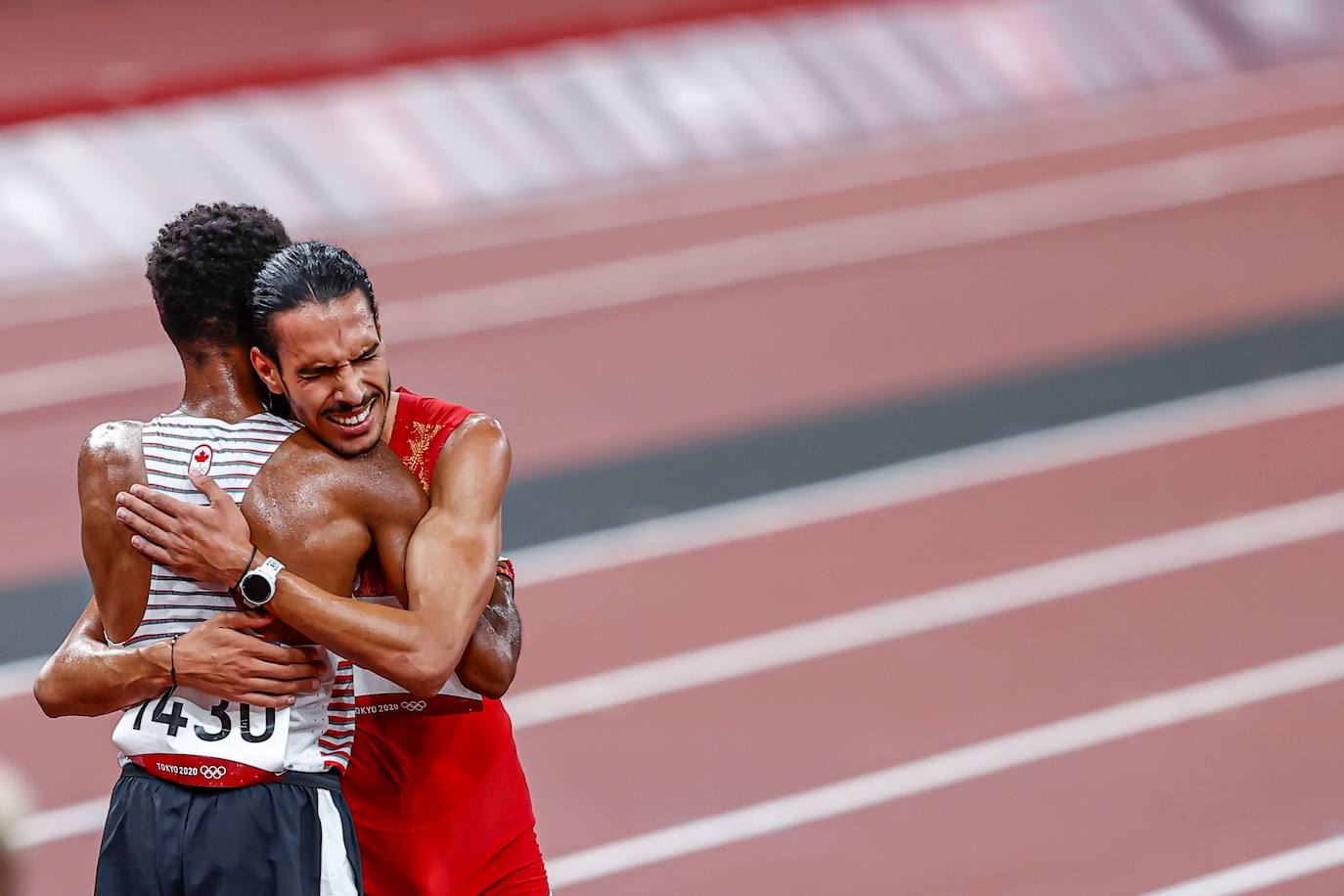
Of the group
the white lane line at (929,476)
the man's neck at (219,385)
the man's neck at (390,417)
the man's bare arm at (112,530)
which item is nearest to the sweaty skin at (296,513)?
the man's bare arm at (112,530)

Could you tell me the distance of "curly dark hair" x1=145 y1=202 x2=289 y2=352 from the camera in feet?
9.85

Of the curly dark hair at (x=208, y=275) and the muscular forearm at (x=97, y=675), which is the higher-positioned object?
the curly dark hair at (x=208, y=275)

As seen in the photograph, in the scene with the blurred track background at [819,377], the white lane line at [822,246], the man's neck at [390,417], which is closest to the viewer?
the man's neck at [390,417]

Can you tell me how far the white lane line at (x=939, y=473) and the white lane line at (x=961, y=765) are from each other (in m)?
1.82

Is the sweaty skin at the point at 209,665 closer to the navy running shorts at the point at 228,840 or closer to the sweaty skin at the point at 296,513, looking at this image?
the sweaty skin at the point at 296,513

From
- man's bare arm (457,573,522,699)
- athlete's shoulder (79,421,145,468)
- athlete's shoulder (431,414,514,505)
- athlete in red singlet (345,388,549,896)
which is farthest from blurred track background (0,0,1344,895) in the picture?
athlete's shoulder (79,421,145,468)

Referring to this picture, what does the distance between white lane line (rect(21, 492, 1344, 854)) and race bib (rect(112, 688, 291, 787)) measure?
302 cm

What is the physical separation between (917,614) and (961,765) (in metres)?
1.04

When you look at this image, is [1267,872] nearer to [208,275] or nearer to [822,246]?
[208,275]

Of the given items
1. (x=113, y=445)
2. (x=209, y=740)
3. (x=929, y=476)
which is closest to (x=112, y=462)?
(x=113, y=445)

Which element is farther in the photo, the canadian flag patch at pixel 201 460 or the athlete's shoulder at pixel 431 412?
the athlete's shoulder at pixel 431 412

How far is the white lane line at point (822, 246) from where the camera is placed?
32.4 ft

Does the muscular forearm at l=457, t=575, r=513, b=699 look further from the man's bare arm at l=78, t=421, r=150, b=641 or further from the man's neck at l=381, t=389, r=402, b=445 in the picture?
the man's bare arm at l=78, t=421, r=150, b=641

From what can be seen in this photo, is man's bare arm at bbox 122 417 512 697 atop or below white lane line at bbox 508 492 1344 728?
below
